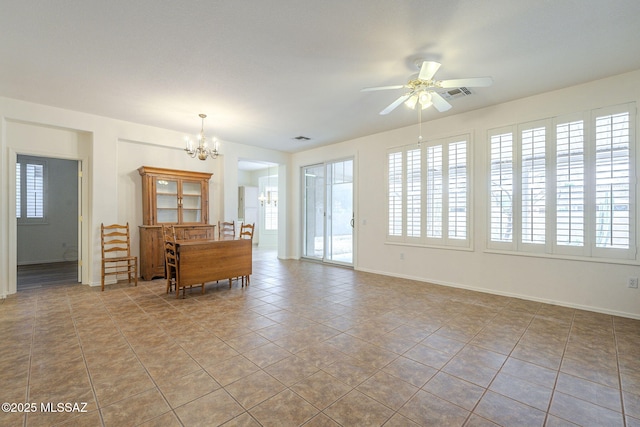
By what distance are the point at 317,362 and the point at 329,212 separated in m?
4.51

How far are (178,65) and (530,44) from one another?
11.2 ft

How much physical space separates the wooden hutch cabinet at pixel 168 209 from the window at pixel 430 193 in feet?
11.7

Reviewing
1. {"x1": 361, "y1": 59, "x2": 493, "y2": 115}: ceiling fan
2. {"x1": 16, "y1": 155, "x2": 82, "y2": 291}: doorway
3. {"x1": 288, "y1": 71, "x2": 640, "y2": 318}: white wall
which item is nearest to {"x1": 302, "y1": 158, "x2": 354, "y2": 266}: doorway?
{"x1": 288, "y1": 71, "x2": 640, "y2": 318}: white wall

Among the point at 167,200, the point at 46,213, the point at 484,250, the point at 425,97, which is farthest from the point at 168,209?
the point at 484,250

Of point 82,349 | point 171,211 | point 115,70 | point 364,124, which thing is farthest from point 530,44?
point 171,211

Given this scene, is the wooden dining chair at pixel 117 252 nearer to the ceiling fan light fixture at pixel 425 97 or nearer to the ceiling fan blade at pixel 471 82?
the ceiling fan light fixture at pixel 425 97

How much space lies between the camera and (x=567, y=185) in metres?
3.52

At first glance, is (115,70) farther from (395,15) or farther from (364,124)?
(364,124)

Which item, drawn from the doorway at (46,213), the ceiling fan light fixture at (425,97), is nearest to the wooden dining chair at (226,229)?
the doorway at (46,213)

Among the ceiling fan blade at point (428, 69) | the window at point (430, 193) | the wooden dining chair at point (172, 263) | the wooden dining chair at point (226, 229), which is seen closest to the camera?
the ceiling fan blade at point (428, 69)

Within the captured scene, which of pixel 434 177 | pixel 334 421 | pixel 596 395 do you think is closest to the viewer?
pixel 334 421

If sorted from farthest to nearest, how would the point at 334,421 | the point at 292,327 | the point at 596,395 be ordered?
the point at 292,327, the point at 596,395, the point at 334,421

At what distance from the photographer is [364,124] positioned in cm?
501

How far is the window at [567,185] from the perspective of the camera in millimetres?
3213
